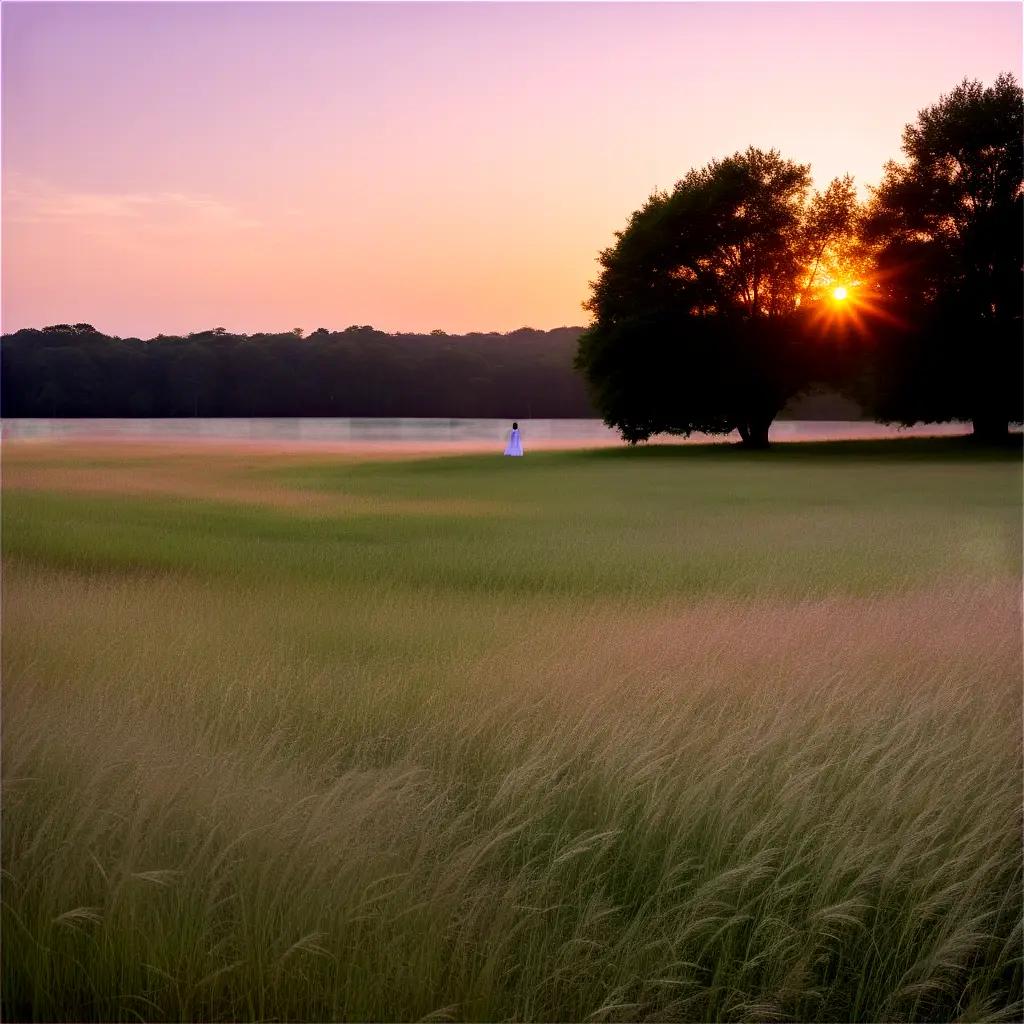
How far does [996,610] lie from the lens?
11.7 metres

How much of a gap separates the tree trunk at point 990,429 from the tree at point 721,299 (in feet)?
29.2

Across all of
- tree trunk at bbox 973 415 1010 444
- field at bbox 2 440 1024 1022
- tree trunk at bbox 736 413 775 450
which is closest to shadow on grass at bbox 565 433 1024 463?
tree trunk at bbox 973 415 1010 444

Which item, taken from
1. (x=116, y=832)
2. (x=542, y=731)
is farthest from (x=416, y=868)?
(x=542, y=731)

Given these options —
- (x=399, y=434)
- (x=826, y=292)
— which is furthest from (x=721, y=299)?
(x=399, y=434)

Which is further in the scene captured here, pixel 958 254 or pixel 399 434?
pixel 399 434

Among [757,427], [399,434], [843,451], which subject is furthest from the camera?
[399,434]

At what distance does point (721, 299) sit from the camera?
56.2m

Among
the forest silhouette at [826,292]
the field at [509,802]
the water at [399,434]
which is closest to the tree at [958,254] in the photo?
the forest silhouette at [826,292]

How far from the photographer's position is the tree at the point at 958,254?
5103 centimetres

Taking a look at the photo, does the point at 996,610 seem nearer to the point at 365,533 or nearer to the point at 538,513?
the point at 365,533

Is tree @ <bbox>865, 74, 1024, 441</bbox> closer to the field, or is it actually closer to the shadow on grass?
the shadow on grass

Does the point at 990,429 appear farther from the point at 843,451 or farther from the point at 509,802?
the point at 509,802

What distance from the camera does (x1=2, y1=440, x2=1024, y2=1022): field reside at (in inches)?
164

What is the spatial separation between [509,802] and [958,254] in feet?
174
